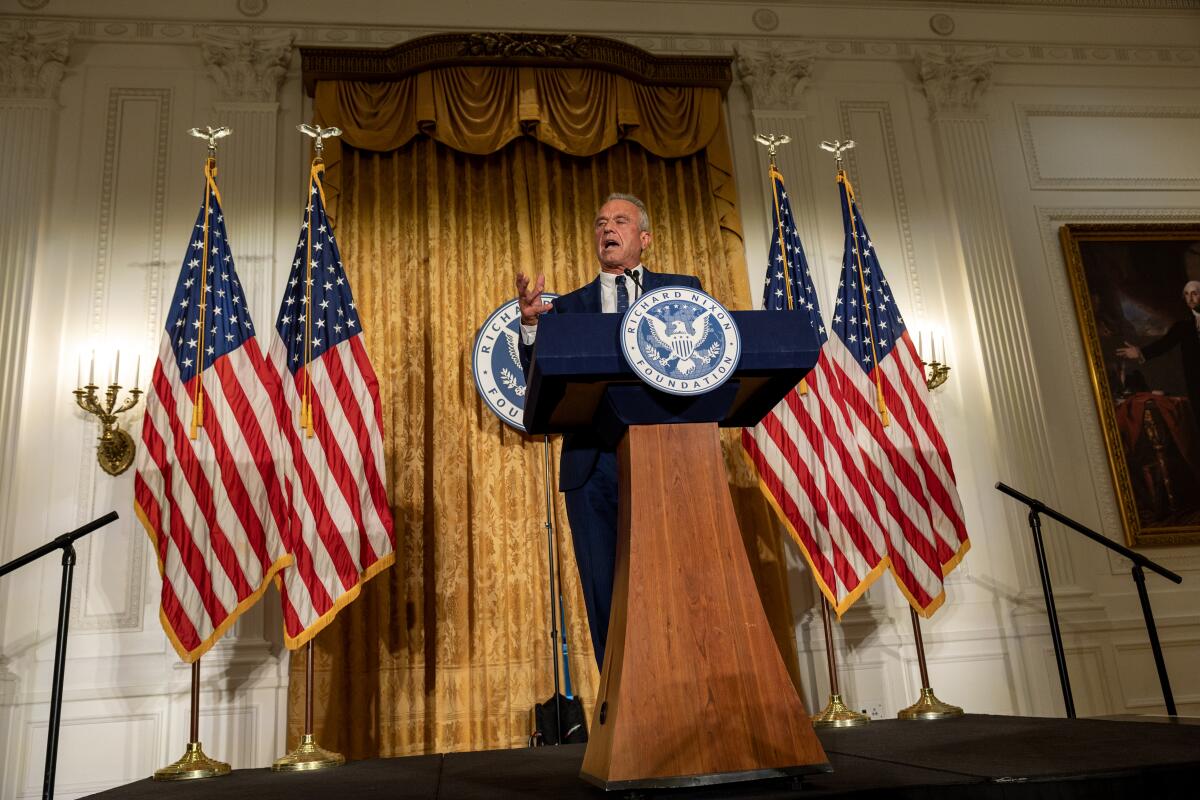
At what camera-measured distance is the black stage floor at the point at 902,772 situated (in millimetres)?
1907

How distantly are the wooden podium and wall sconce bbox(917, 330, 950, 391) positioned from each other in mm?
3671

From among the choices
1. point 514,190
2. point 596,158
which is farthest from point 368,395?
point 596,158

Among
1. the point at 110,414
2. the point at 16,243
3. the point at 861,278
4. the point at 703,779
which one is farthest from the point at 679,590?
the point at 16,243

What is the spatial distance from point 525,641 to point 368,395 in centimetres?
155

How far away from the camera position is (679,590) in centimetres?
210

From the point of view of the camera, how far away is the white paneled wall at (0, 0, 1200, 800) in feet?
16.0

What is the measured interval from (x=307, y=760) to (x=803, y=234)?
4.13m

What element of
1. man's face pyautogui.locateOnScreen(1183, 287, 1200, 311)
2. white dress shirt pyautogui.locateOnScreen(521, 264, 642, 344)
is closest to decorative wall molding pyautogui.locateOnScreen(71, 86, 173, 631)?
white dress shirt pyautogui.locateOnScreen(521, 264, 642, 344)

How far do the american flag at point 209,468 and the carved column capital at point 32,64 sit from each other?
2.13 metres

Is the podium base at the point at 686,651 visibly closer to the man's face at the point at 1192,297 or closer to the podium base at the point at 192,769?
the podium base at the point at 192,769

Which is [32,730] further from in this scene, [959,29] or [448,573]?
[959,29]

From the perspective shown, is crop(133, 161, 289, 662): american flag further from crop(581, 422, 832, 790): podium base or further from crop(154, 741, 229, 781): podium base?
crop(581, 422, 832, 790): podium base

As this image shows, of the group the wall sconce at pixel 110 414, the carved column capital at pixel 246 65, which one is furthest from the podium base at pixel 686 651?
the carved column capital at pixel 246 65

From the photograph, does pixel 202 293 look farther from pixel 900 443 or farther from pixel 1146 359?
pixel 1146 359
